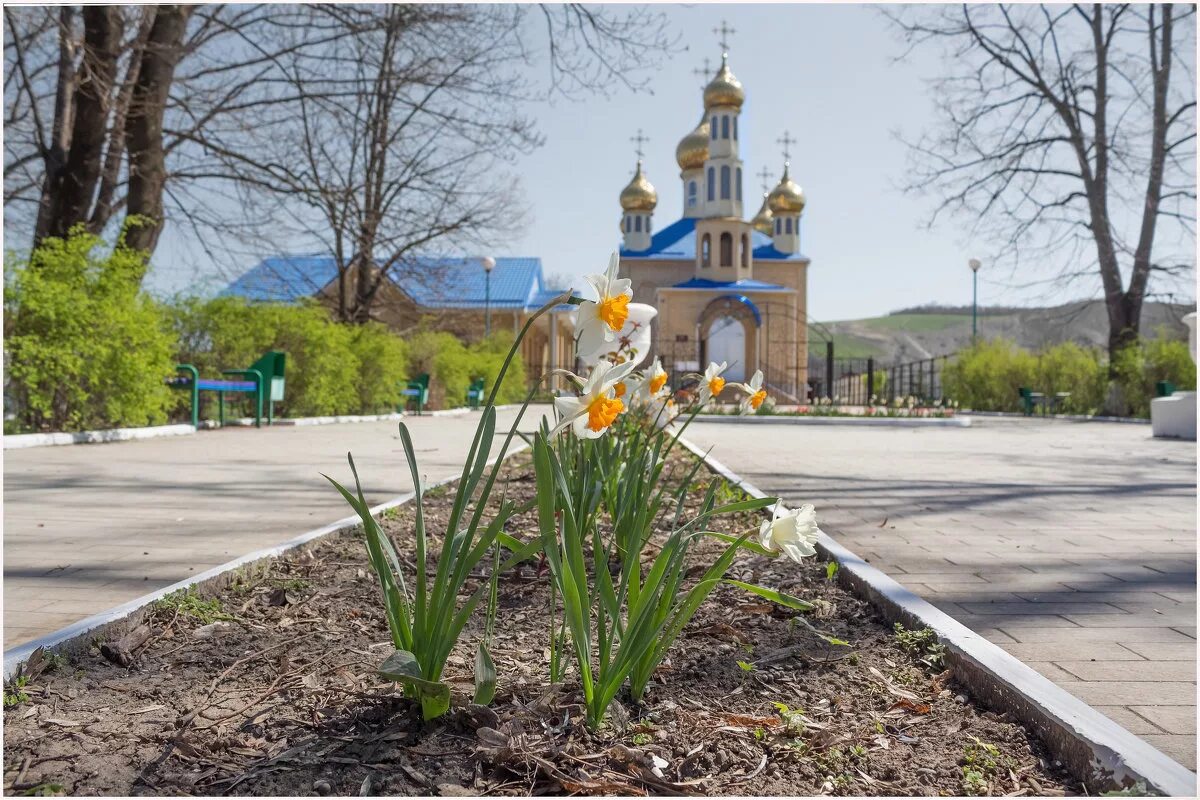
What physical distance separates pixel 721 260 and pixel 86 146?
31.3m

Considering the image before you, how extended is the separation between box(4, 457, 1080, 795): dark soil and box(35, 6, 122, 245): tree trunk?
10.7m

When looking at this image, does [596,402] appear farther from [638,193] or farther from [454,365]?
[638,193]

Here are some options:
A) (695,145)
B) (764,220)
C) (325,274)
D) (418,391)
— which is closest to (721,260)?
(695,145)

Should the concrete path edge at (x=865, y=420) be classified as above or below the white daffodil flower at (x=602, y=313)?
below

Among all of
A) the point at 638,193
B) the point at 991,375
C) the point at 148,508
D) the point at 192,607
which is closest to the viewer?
the point at 192,607

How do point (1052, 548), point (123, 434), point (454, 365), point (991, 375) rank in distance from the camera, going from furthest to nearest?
point (991, 375) → point (454, 365) → point (123, 434) → point (1052, 548)

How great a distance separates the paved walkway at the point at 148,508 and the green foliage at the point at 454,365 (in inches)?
407

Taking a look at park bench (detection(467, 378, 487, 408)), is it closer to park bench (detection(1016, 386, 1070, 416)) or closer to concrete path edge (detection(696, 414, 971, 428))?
concrete path edge (detection(696, 414, 971, 428))

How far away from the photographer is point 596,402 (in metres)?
1.72

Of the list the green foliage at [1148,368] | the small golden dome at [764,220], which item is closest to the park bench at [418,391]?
the green foliage at [1148,368]

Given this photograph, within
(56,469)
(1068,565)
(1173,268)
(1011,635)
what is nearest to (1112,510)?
(1068,565)

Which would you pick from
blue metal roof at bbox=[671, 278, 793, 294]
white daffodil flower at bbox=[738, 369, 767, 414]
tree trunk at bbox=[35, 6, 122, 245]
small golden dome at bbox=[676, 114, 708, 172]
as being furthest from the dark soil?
small golden dome at bbox=[676, 114, 708, 172]

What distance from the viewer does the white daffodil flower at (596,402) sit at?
1.70 meters

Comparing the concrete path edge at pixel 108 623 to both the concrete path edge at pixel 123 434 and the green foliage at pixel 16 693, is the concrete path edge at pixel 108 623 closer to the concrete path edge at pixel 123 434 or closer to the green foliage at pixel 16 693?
the green foliage at pixel 16 693
